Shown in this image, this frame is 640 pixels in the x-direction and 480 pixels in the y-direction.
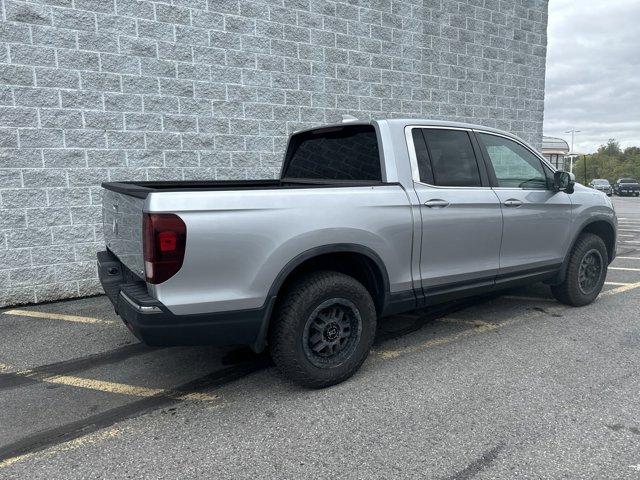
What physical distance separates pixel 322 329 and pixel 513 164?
2.62m

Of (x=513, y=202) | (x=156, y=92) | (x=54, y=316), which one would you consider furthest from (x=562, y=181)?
(x=54, y=316)

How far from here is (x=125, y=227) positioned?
10.6ft

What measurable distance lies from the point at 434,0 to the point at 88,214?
6654 millimetres

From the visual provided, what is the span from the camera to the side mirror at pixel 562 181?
4.74m

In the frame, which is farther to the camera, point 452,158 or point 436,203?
point 452,158

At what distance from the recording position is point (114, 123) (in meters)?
5.94

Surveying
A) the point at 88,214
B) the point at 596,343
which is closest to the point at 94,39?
the point at 88,214

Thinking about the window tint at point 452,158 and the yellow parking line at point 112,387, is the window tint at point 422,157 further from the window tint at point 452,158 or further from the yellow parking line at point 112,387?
the yellow parking line at point 112,387

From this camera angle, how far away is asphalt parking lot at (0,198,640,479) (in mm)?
2576

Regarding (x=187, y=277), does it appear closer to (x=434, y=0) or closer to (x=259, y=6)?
(x=259, y=6)

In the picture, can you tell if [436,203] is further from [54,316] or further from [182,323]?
[54,316]

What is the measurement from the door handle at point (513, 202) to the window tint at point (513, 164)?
167 millimetres

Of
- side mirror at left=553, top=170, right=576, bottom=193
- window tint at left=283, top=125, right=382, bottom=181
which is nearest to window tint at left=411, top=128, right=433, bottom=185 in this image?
window tint at left=283, top=125, right=382, bottom=181

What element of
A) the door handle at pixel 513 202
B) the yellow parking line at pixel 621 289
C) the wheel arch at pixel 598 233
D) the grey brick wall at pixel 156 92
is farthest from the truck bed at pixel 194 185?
the yellow parking line at pixel 621 289
